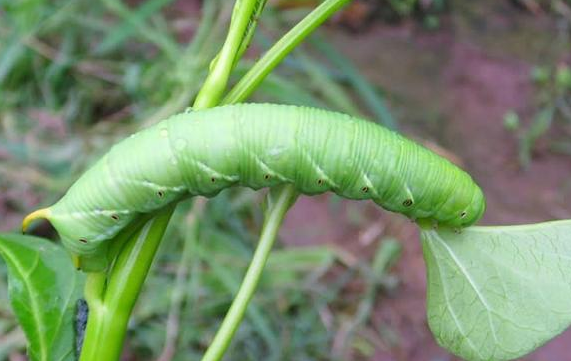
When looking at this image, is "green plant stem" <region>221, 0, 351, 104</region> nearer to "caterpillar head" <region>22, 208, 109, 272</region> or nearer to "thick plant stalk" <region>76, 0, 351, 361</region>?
"thick plant stalk" <region>76, 0, 351, 361</region>

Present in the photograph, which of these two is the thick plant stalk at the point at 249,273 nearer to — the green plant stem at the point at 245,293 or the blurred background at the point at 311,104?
the green plant stem at the point at 245,293

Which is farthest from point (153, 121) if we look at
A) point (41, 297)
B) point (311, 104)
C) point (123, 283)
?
point (123, 283)

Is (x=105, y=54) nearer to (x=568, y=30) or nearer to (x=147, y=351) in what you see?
(x=147, y=351)

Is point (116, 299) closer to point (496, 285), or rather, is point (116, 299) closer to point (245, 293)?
point (245, 293)

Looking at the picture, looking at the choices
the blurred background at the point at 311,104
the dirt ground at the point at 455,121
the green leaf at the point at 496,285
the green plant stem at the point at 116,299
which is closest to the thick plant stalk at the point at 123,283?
the green plant stem at the point at 116,299

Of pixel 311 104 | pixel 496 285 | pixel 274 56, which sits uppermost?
pixel 274 56

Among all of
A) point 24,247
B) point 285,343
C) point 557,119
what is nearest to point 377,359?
point 285,343

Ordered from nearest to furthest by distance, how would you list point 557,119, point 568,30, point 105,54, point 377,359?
point 377,359 < point 105,54 < point 557,119 < point 568,30
